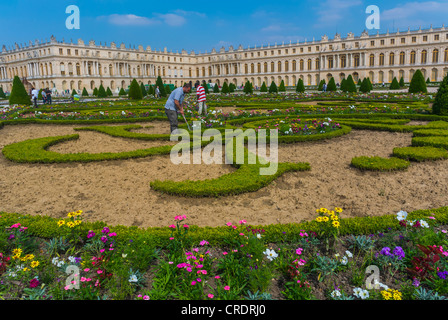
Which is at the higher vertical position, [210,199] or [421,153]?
[421,153]

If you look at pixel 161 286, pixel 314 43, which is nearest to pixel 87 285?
pixel 161 286

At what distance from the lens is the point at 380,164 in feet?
19.0

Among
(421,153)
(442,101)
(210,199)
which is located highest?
(442,101)

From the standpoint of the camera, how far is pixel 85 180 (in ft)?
19.0

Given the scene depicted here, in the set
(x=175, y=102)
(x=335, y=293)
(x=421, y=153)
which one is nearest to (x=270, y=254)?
(x=335, y=293)

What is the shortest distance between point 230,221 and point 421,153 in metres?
4.39

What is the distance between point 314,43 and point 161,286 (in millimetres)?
70339

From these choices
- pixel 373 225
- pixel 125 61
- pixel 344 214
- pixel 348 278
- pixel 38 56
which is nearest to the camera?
pixel 348 278

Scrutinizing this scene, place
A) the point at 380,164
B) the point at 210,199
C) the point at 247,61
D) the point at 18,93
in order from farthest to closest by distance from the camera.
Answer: the point at 247,61 → the point at 18,93 → the point at 380,164 → the point at 210,199

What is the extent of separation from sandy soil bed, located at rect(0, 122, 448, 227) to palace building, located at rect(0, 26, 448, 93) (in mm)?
54602

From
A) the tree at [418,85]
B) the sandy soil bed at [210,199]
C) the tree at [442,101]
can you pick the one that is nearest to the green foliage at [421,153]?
the sandy soil bed at [210,199]

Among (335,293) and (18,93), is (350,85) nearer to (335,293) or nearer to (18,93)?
(18,93)

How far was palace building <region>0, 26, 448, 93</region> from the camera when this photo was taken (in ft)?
186
